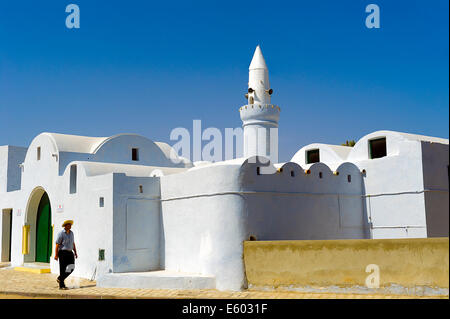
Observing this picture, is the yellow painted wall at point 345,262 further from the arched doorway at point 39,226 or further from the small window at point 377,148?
the arched doorway at point 39,226

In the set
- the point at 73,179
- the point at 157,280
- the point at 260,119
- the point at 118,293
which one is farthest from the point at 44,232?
the point at 260,119

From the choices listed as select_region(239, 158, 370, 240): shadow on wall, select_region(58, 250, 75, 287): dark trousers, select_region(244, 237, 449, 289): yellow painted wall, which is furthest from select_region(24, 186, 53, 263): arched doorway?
select_region(244, 237, 449, 289): yellow painted wall

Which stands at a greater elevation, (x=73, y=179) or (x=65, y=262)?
(x=73, y=179)

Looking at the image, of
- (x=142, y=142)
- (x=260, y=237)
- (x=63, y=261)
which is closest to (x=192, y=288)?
(x=260, y=237)

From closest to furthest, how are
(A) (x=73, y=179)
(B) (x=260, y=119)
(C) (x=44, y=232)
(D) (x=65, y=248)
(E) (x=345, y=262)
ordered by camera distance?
(E) (x=345, y=262) → (D) (x=65, y=248) → (A) (x=73, y=179) → (C) (x=44, y=232) → (B) (x=260, y=119)

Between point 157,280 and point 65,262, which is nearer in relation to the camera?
point 65,262

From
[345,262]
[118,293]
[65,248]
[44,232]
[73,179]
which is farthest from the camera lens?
[44,232]

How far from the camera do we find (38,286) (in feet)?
46.4

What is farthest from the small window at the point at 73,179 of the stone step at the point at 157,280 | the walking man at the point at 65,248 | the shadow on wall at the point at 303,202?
the shadow on wall at the point at 303,202

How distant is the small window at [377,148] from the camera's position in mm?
16078

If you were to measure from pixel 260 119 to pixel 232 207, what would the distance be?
917 cm

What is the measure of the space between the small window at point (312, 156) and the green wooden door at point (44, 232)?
981 centimetres

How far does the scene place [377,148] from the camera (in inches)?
640

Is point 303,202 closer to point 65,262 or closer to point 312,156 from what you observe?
point 312,156
